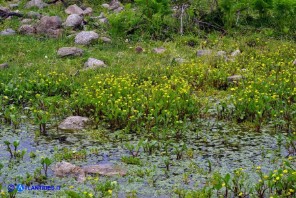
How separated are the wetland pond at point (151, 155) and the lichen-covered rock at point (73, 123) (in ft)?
0.44

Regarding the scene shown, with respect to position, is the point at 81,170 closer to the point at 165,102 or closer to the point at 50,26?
the point at 165,102

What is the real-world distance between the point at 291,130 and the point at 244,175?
1.78 meters

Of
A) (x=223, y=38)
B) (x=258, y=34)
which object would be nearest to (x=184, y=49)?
(x=223, y=38)

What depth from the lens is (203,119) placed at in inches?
329

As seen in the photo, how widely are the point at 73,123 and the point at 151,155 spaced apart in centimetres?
160

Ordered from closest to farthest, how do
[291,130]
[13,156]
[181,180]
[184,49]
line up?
[181,180]
[13,156]
[291,130]
[184,49]

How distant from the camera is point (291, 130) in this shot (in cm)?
773

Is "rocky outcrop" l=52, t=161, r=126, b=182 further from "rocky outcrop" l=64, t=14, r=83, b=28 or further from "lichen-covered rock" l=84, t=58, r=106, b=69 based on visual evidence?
"rocky outcrop" l=64, t=14, r=83, b=28

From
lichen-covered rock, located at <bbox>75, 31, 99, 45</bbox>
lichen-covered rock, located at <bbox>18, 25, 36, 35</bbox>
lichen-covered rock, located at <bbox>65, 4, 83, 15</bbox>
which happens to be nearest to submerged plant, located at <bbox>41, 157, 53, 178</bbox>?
lichen-covered rock, located at <bbox>75, 31, 99, 45</bbox>

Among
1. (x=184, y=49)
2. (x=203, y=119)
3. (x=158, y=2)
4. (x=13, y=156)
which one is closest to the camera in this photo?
(x=13, y=156)

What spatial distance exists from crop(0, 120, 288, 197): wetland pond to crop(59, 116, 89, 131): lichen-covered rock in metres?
0.13

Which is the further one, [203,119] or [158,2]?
[158,2]

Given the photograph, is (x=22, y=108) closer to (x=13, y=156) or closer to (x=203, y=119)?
(x=13, y=156)

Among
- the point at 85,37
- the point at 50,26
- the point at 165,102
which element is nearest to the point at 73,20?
the point at 50,26
